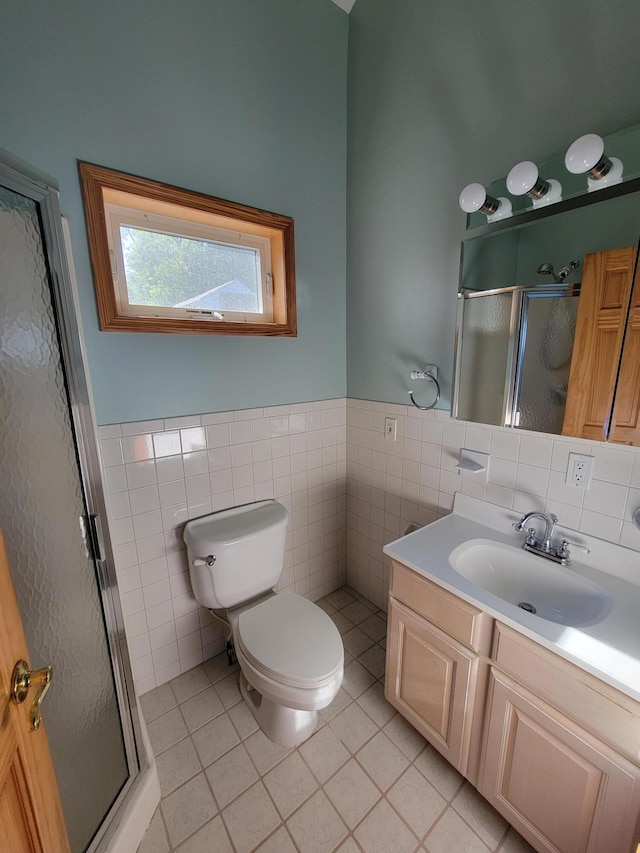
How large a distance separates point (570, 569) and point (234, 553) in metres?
1.20

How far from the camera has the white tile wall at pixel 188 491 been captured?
53.6 inches

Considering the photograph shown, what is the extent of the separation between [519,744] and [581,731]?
21cm

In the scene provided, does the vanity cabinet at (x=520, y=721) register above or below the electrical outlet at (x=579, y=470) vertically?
below

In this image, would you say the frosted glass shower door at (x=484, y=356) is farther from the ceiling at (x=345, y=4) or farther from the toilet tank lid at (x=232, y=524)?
the ceiling at (x=345, y=4)

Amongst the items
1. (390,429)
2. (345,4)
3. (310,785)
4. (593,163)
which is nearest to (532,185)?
(593,163)

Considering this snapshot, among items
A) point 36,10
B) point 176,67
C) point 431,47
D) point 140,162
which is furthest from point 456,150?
point 36,10

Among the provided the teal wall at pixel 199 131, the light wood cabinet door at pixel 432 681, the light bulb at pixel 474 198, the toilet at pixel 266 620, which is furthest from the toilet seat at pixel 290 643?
the light bulb at pixel 474 198

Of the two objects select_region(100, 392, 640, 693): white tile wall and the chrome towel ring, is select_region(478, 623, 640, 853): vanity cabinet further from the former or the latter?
the chrome towel ring

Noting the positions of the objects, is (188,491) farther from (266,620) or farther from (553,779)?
(553,779)

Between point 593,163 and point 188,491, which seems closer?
point 593,163

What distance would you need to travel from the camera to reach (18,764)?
61 centimetres

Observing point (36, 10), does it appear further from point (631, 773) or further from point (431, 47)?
point (631, 773)

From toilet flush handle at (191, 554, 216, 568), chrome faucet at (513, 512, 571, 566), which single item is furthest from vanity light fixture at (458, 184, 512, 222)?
toilet flush handle at (191, 554, 216, 568)

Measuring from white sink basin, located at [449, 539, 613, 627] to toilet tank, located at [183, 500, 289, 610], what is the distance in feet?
2.49
